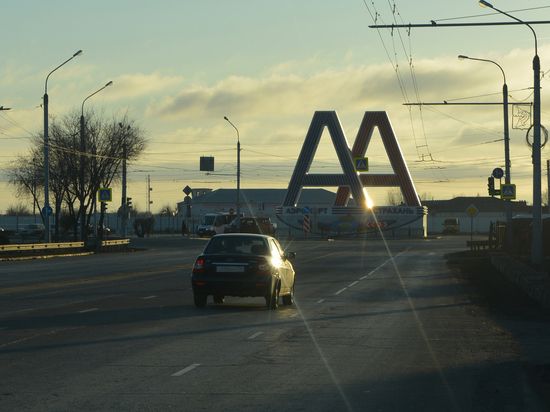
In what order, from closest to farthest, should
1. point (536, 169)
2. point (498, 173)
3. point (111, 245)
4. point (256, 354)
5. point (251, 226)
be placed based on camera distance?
point (256, 354) → point (536, 169) → point (498, 173) → point (111, 245) → point (251, 226)

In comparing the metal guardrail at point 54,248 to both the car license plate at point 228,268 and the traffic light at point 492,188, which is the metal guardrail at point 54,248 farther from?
the car license plate at point 228,268

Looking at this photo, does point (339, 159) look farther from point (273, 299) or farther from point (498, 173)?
point (273, 299)

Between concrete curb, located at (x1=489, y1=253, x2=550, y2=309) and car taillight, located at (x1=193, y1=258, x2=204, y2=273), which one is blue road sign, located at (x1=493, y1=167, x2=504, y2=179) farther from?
car taillight, located at (x1=193, y1=258, x2=204, y2=273)

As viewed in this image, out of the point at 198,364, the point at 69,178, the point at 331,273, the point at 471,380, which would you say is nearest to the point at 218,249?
the point at 198,364

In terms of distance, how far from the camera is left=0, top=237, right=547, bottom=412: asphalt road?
20.5 feet

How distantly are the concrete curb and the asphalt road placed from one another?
151 cm

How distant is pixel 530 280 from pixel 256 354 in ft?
Result: 34.2

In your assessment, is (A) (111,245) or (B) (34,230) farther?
(B) (34,230)

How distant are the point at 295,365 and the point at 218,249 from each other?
6.56 meters

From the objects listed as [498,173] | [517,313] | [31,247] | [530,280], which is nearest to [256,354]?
[517,313]

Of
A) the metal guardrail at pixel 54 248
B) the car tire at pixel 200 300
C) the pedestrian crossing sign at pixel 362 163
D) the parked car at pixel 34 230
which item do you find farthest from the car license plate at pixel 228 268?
the parked car at pixel 34 230

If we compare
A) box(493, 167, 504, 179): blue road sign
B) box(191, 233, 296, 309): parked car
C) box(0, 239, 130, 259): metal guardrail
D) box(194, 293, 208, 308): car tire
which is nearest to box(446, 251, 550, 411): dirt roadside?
box(191, 233, 296, 309): parked car

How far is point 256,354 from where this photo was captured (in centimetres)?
859

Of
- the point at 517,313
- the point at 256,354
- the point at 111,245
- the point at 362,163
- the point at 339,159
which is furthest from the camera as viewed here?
the point at 339,159
